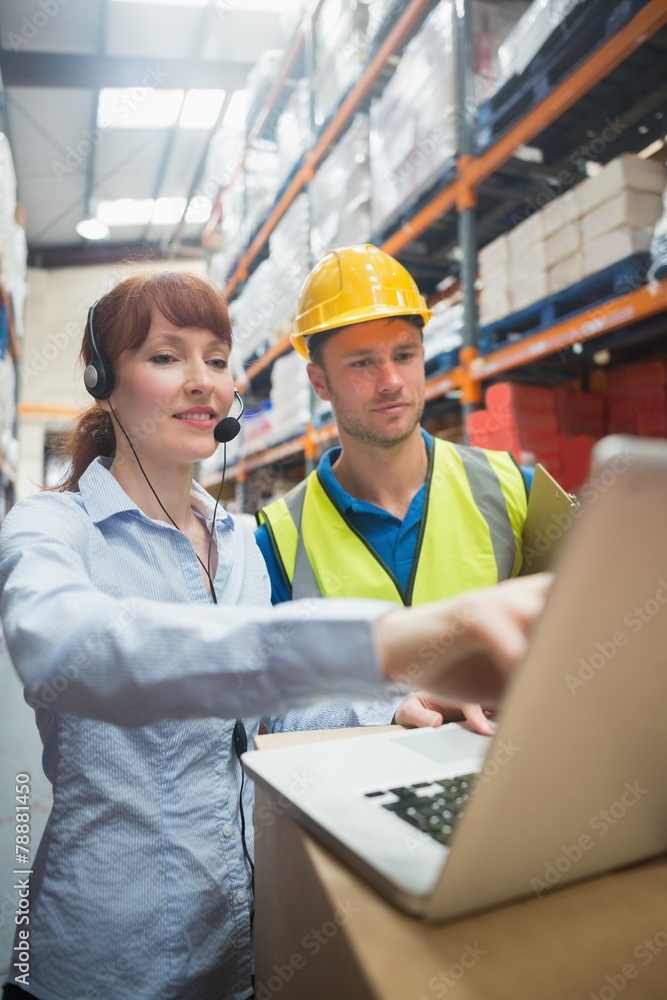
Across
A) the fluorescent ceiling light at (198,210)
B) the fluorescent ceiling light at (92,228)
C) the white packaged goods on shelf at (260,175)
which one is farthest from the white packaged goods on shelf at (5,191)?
the fluorescent ceiling light at (198,210)

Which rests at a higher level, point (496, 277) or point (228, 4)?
point (228, 4)

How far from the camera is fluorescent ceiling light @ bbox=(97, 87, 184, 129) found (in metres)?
8.57

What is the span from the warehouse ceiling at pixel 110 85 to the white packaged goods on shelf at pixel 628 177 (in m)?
4.78

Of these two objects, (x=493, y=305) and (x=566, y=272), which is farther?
(x=493, y=305)

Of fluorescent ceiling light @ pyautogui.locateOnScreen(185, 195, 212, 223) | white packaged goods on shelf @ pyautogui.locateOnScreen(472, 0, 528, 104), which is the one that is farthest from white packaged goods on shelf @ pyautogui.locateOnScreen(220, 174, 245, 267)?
white packaged goods on shelf @ pyautogui.locateOnScreen(472, 0, 528, 104)

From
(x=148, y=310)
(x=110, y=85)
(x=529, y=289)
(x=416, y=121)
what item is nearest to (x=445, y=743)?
(x=148, y=310)

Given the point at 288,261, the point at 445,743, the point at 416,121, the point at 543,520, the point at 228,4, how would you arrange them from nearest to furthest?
the point at 445,743 → the point at 543,520 → the point at 416,121 → the point at 288,261 → the point at 228,4

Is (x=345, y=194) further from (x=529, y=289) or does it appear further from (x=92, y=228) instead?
(x=92, y=228)

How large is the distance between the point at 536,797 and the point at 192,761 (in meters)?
0.73

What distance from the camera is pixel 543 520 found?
1751 millimetres

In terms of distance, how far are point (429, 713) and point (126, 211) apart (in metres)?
13.1

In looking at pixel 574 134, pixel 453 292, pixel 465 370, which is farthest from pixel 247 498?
pixel 574 134

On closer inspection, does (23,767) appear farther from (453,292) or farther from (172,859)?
(453,292)

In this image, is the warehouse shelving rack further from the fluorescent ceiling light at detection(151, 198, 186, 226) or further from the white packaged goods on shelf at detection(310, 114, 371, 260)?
the fluorescent ceiling light at detection(151, 198, 186, 226)
